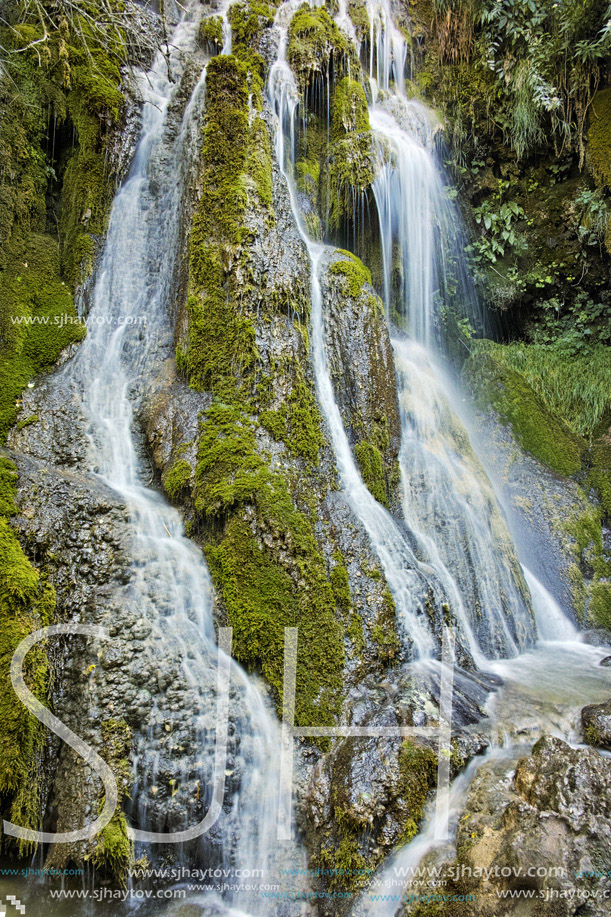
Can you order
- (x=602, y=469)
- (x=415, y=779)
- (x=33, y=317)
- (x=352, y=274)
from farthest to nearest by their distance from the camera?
1. (x=602, y=469)
2. (x=352, y=274)
3. (x=33, y=317)
4. (x=415, y=779)

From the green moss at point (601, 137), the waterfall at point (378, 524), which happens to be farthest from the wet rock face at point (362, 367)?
the green moss at point (601, 137)

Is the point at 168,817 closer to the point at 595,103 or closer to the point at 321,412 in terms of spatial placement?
the point at 321,412

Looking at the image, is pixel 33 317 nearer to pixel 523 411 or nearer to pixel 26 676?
pixel 26 676

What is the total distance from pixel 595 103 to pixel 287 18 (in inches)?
214

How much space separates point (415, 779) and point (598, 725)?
5.02 ft

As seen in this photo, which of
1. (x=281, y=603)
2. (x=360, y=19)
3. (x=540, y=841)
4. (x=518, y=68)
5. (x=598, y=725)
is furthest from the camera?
(x=360, y=19)

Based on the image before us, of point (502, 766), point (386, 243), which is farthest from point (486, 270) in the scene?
point (502, 766)

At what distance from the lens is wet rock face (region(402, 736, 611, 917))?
2.82m

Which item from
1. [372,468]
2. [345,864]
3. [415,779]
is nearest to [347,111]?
[372,468]

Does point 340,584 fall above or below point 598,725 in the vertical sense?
above

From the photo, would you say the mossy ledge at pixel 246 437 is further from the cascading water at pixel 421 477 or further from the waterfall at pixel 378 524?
the cascading water at pixel 421 477

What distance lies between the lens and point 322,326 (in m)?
6.80

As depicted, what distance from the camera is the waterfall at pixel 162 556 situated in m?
3.82

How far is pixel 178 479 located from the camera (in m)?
5.48
